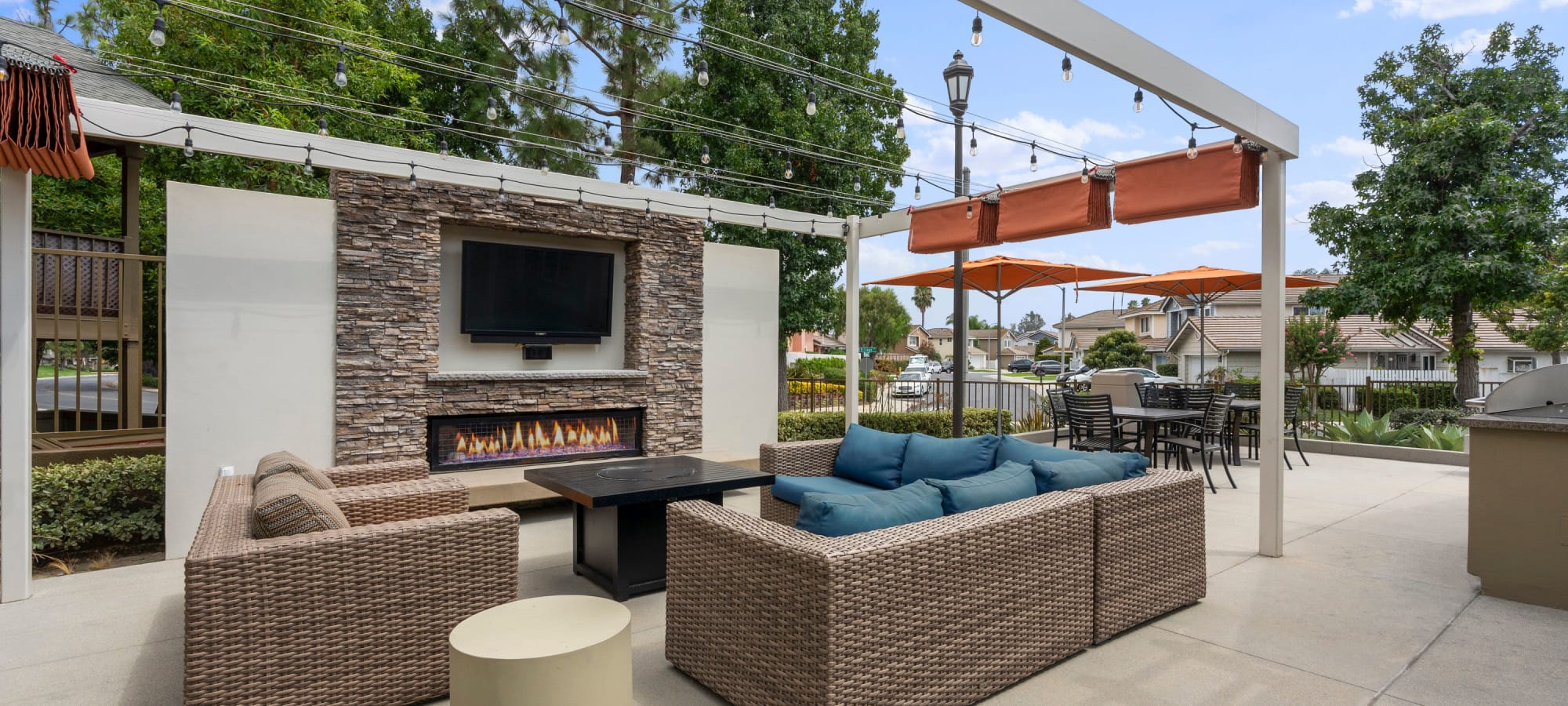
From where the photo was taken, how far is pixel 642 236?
253 inches

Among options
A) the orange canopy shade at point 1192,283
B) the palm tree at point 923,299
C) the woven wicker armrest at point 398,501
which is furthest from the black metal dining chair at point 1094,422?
the palm tree at point 923,299

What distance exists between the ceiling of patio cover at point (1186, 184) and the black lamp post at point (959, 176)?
1.95 meters

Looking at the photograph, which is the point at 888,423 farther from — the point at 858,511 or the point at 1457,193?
the point at 1457,193

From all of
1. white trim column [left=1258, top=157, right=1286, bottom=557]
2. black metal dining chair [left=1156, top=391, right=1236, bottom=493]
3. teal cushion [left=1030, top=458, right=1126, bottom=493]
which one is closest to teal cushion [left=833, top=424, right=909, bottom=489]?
teal cushion [left=1030, top=458, right=1126, bottom=493]

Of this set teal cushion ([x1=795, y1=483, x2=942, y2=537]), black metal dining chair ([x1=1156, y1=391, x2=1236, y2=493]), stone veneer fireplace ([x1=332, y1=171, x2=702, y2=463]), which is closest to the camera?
teal cushion ([x1=795, y1=483, x2=942, y2=537])

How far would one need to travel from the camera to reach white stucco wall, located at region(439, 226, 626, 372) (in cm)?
573

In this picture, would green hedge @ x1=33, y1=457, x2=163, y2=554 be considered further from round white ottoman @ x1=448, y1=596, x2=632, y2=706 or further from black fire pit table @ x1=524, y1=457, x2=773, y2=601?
round white ottoman @ x1=448, y1=596, x2=632, y2=706

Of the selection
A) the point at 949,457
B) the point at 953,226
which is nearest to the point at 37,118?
the point at 949,457

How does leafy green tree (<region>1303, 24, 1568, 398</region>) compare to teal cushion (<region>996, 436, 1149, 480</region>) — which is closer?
teal cushion (<region>996, 436, 1149, 480</region>)

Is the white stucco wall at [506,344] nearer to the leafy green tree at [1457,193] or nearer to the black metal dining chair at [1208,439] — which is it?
the black metal dining chair at [1208,439]

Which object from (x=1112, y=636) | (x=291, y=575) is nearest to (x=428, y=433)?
(x=291, y=575)

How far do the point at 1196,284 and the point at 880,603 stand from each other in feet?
26.9

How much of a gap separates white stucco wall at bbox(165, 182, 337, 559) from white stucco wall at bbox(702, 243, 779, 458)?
3070 millimetres

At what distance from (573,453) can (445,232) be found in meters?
2.04
